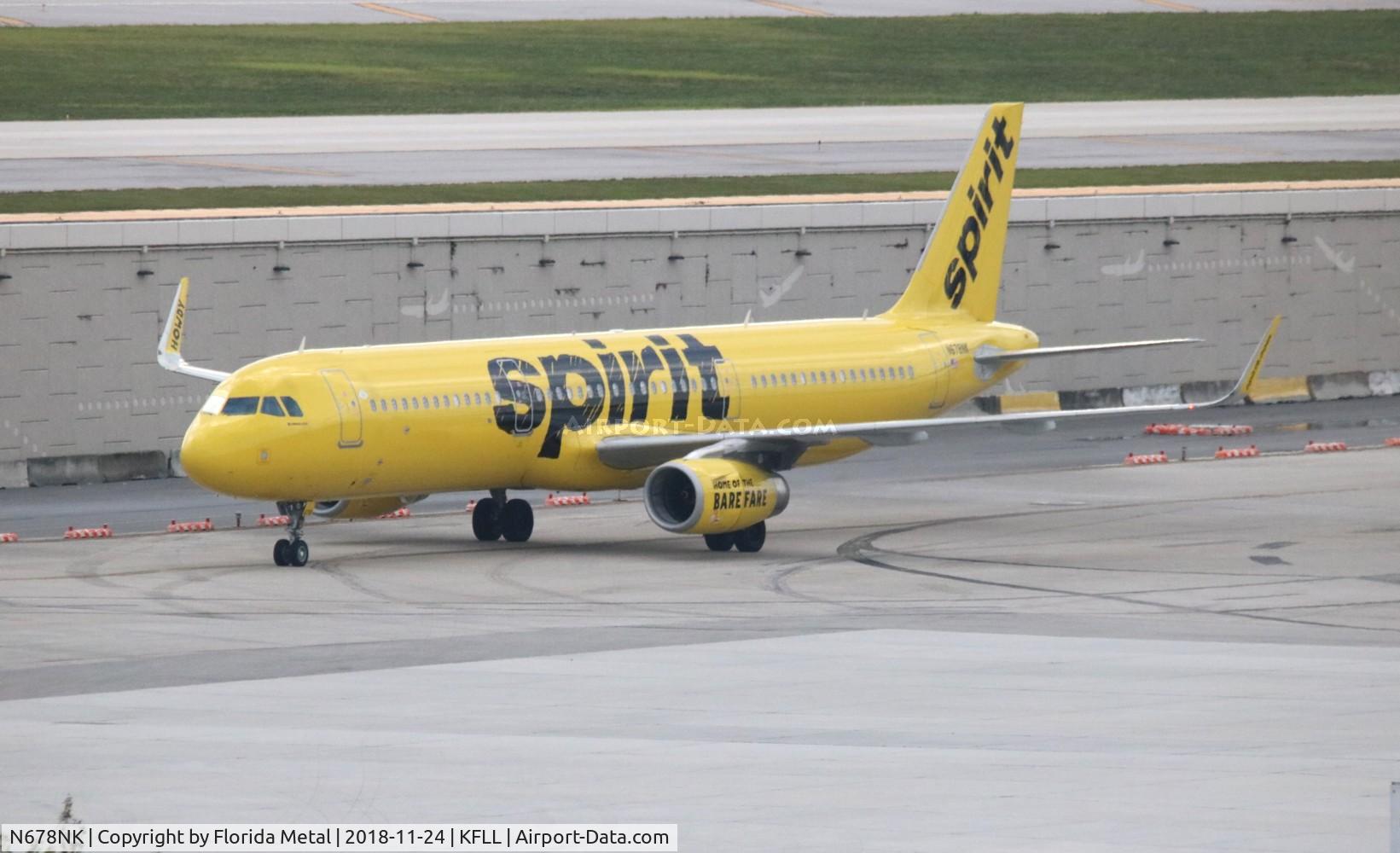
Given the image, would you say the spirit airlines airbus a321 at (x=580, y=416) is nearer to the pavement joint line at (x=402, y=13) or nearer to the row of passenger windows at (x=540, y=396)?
the row of passenger windows at (x=540, y=396)

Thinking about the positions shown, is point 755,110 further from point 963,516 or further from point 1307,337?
point 963,516

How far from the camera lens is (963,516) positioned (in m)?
45.4

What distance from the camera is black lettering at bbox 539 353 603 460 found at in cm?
4081

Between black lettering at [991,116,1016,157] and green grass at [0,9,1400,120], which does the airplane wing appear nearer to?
black lettering at [991,116,1016,157]

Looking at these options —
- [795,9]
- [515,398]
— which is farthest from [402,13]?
[515,398]

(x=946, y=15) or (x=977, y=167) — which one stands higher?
(x=946, y=15)

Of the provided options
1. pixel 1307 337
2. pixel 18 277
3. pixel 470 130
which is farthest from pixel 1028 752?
pixel 470 130

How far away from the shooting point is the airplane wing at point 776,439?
133 feet

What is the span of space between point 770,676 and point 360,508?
1561 centimetres

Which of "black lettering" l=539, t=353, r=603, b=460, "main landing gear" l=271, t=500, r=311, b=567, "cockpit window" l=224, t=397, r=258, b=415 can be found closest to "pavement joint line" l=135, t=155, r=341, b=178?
"black lettering" l=539, t=353, r=603, b=460

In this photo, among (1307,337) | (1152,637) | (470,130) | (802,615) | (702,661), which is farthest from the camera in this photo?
(470,130)

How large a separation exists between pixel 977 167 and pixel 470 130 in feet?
93.4

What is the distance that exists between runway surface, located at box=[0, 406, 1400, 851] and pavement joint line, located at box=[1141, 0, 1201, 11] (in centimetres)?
5543

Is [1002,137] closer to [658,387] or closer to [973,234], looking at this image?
[973,234]
